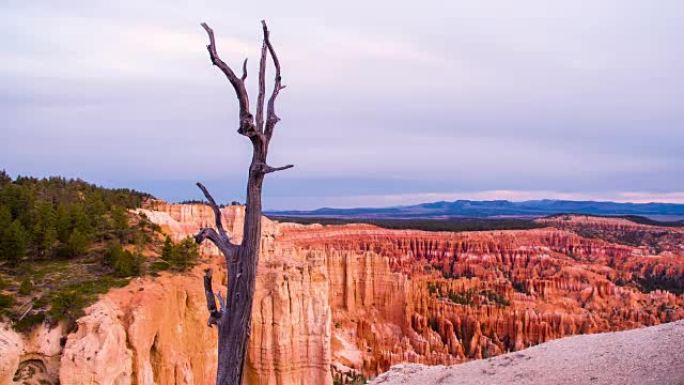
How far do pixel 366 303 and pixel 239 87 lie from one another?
42.6 m

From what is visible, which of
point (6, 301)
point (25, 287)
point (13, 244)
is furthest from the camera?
point (13, 244)

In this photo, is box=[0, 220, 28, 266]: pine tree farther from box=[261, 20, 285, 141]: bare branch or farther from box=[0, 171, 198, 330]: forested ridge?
box=[261, 20, 285, 141]: bare branch

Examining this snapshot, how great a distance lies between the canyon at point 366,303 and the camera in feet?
48.7

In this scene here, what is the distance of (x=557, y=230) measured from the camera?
278 ft

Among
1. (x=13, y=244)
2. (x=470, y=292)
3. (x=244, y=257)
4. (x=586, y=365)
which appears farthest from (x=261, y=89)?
Result: (x=470, y=292)

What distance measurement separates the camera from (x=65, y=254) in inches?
728

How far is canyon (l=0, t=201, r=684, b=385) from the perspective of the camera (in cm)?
1484

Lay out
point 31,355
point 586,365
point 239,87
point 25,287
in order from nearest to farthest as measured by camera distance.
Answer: point 239,87
point 586,365
point 31,355
point 25,287

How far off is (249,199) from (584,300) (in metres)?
54.3

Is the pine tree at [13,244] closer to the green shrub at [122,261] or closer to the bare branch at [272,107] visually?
the green shrub at [122,261]

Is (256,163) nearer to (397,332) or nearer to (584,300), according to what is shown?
(397,332)

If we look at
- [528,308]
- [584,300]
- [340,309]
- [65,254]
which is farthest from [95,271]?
[584,300]

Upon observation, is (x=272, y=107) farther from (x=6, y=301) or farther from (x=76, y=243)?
(x=76, y=243)

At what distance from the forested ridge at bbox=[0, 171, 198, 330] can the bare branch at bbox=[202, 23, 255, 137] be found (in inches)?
387
